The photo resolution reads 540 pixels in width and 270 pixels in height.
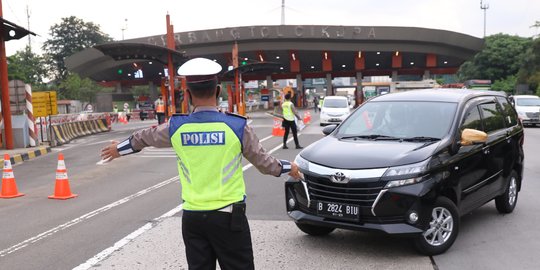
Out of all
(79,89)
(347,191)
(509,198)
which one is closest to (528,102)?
(509,198)

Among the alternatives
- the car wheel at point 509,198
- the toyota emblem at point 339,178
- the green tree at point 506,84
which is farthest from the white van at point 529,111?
the green tree at point 506,84

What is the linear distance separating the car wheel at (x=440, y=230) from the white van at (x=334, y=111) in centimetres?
2036

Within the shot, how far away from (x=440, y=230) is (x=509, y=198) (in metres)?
2.35

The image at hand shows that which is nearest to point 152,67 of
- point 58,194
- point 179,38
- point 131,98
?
point 179,38

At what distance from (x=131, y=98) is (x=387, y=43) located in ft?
130

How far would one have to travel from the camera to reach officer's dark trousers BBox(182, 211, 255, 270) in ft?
9.83

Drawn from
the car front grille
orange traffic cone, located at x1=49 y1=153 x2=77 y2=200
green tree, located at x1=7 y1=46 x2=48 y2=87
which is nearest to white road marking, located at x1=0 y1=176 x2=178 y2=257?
orange traffic cone, located at x1=49 y1=153 x2=77 y2=200

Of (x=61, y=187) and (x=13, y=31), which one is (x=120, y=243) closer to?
(x=61, y=187)

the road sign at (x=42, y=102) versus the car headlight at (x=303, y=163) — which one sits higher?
the road sign at (x=42, y=102)

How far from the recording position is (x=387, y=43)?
165ft

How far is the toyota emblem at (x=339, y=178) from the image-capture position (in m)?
4.82

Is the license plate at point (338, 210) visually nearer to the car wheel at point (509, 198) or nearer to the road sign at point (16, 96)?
the car wheel at point (509, 198)

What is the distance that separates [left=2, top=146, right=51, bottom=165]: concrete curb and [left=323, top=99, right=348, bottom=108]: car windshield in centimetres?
1479

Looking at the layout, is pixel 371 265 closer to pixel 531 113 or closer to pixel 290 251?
pixel 290 251
